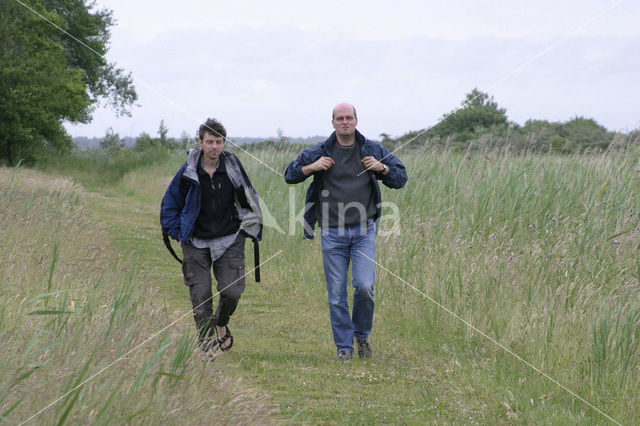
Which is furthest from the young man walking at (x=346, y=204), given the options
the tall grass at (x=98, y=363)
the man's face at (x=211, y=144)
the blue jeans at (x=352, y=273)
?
the tall grass at (x=98, y=363)

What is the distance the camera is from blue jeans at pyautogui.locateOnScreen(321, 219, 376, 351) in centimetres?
591

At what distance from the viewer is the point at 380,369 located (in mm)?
5699

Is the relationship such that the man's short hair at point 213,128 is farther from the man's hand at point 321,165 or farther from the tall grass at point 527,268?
the tall grass at point 527,268

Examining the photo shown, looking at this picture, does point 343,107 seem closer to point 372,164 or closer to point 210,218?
point 372,164

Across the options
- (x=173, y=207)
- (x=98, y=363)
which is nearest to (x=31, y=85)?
(x=173, y=207)

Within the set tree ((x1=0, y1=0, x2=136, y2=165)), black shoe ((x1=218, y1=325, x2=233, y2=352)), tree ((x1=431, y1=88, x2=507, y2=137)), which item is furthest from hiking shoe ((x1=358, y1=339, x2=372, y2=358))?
tree ((x1=431, y1=88, x2=507, y2=137))

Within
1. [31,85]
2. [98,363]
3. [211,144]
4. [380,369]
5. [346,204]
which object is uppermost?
[31,85]

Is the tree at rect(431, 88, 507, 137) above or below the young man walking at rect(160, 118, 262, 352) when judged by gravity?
above

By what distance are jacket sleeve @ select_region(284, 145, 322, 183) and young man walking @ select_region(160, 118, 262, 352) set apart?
1.19ft

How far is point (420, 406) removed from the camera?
15.8 ft

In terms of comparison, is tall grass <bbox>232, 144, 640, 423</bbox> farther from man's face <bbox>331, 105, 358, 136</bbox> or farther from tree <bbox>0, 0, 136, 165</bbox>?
tree <bbox>0, 0, 136, 165</bbox>

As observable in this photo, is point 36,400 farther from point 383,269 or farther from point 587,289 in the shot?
point 383,269

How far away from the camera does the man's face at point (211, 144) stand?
568cm

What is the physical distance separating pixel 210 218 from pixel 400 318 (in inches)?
89.9
